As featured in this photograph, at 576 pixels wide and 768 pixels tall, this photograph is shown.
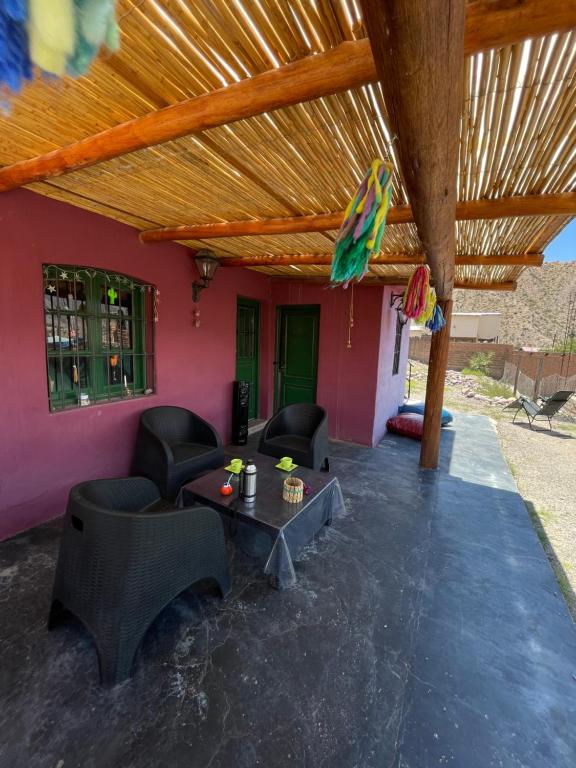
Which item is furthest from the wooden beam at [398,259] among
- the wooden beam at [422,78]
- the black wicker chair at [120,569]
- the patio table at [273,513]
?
the black wicker chair at [120,569]

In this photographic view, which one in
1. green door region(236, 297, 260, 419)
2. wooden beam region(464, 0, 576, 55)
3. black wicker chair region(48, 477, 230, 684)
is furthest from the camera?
green door region(236, 297, 260, 419)

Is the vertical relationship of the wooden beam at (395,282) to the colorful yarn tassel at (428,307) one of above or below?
above

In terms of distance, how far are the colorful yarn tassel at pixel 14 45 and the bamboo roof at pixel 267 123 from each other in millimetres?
850

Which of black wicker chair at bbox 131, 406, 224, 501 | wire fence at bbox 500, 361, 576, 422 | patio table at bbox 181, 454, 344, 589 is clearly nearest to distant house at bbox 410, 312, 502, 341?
wire fence at bbox 500, 361, 576, 422

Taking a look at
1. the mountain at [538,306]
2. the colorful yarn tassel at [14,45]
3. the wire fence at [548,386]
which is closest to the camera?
the colorful yarn tassel at [14,45]

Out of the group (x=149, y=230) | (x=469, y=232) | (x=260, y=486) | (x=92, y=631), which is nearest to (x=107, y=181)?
(x=149, y=230)

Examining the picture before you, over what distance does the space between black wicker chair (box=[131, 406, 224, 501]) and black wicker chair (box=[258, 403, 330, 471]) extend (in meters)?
0.61

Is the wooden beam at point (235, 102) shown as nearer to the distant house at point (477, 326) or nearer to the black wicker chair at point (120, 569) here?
the black wicker chair at point (120, 569)

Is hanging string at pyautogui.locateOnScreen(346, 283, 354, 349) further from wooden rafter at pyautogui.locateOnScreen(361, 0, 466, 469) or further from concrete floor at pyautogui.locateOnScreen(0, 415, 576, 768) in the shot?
wooden rafter at pyautogui.locateOnScreen(361, 0, 466, 469)

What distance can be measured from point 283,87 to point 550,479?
206 inches

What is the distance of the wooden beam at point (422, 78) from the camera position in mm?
621

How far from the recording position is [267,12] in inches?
41.3

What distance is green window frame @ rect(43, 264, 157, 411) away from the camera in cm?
287

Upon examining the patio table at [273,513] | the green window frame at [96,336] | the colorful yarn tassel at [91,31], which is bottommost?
the patio table at [273,513]
